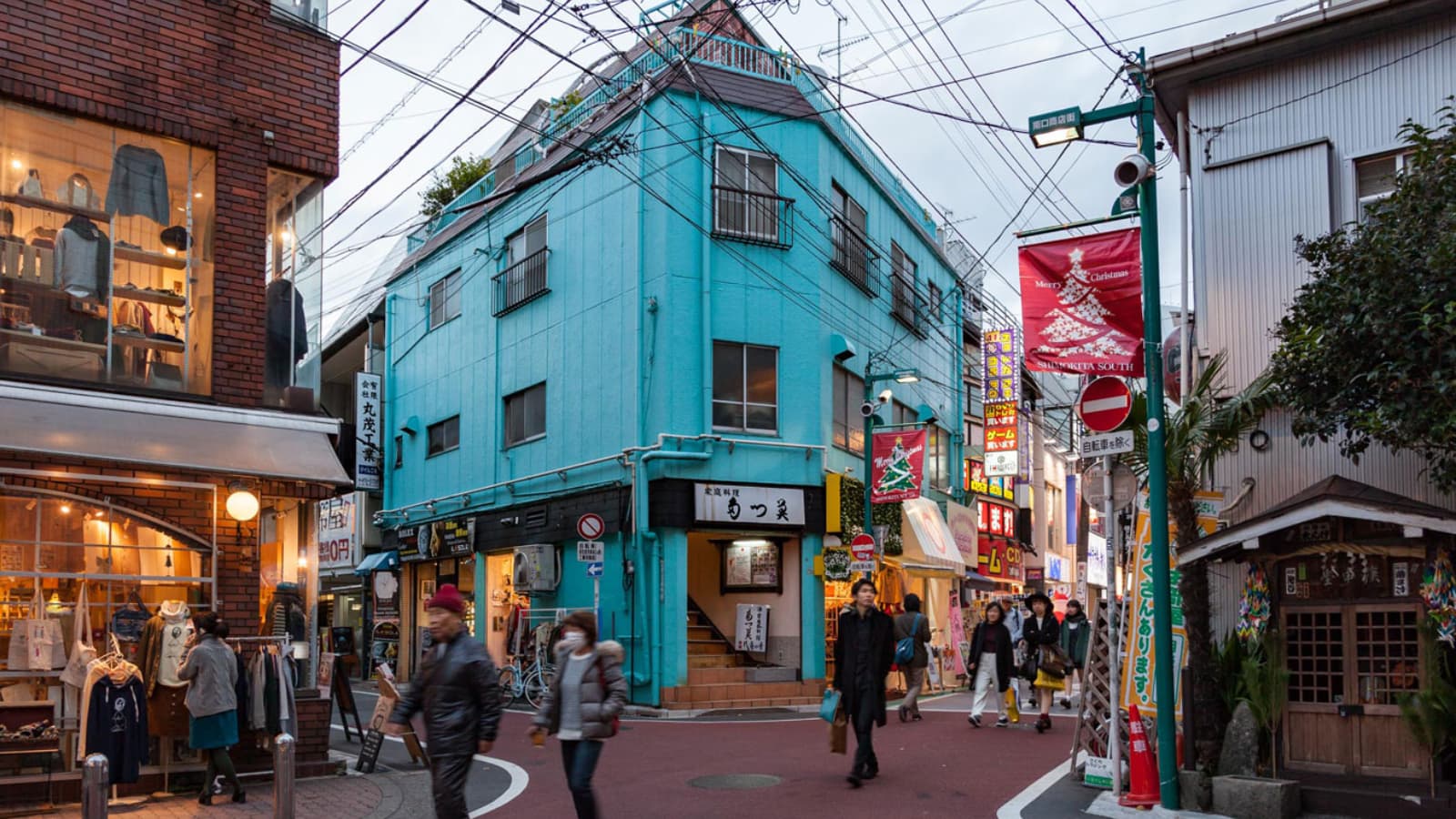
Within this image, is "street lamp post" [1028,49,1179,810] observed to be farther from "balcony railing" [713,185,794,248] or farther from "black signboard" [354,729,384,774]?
"balcony railing" [713,185,794,248]

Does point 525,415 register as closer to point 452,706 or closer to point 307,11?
point 307,11

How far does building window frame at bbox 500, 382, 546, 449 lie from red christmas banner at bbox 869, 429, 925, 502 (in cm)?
697

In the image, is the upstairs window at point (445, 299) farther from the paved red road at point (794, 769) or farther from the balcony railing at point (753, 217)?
the paved red road at point (794, 769)

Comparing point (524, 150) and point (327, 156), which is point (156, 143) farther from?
point (524, 150)

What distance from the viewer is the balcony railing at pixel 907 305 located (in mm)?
28438

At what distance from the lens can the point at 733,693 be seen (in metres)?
21.8

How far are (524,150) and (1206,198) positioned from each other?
18.7 meters

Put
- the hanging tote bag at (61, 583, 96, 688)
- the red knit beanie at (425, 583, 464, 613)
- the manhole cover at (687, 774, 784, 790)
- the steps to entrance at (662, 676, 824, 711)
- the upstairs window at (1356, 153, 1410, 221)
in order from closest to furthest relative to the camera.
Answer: the red knit beanie at (425, 583, 464, 613) → the hanging tote bag at (61, 583, 96, 688) → the manhole cover at (687, 774, 784, 790) → the upstairs window at (1356, 153, 1410, 221) → the steps to entrance at (662, 676, 824, 711)

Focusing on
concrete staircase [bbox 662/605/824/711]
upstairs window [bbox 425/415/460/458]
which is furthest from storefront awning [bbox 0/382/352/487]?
upstairs window [bbox 425/415/460/458]

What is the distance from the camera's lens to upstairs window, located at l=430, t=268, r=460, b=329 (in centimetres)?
3034

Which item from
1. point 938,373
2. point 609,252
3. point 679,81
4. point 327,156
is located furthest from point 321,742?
point 938,373

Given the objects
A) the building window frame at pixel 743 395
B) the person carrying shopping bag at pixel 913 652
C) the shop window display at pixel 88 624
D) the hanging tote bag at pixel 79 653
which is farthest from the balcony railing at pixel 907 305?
the hanging tote bag at pixel 79 653

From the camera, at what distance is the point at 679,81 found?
23031mm

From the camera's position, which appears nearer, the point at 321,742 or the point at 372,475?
the point at 321,742
